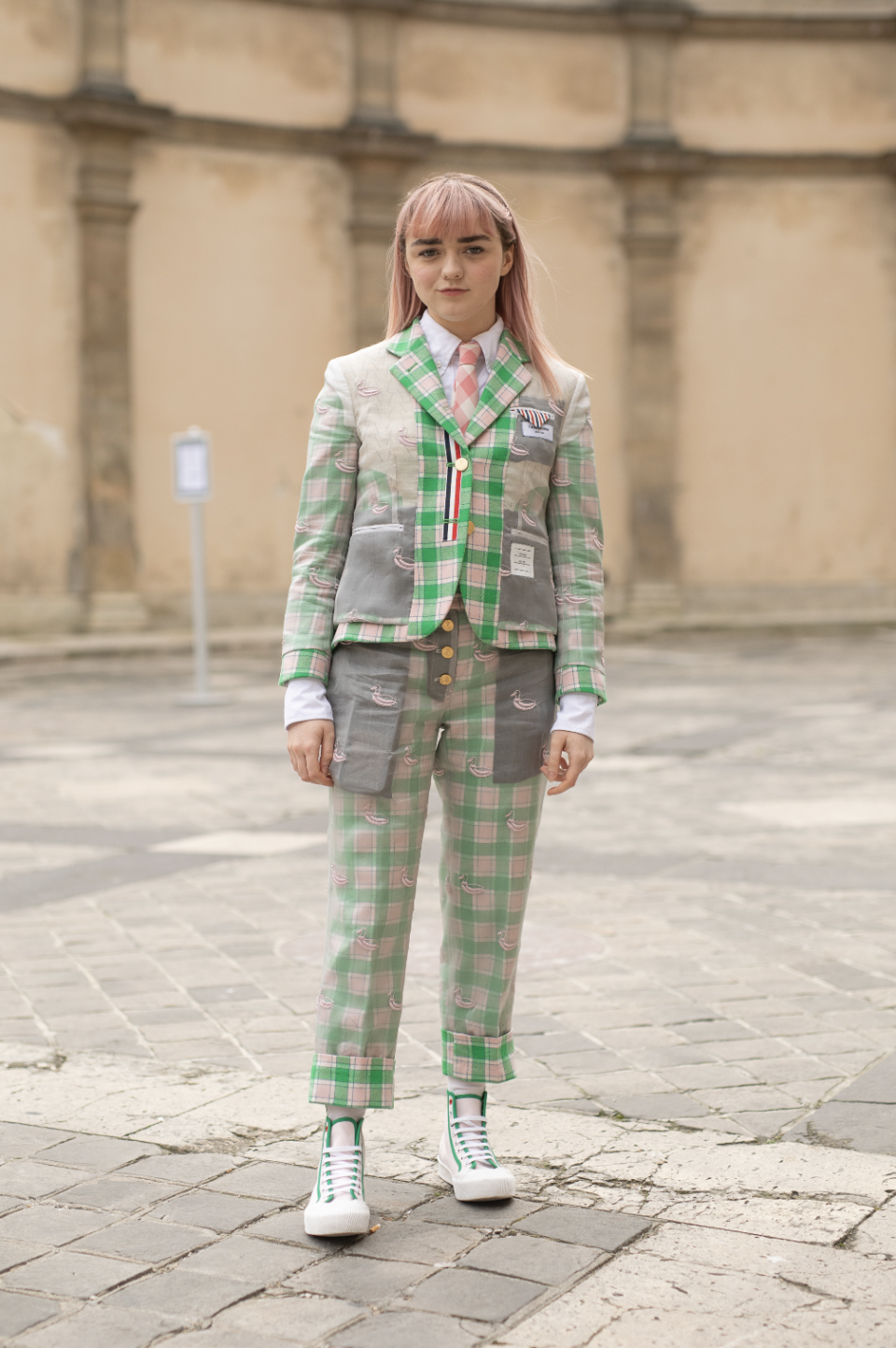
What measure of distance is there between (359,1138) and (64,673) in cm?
1355

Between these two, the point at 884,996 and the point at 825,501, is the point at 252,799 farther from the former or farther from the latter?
the point at 825,501

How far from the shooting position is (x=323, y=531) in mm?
2980

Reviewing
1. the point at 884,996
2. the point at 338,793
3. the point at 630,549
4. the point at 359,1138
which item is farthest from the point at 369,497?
the point at 630,549

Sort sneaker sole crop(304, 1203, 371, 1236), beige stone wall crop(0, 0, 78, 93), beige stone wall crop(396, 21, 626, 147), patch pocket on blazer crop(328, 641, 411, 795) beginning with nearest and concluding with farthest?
1. sneaker sole crop(304, 1203, 371, 1236)
2. patch pocket on blazer crop(328, 641, 411, 795)
3. beige stone wall crop(0, 0, 78, 93)
4. beige stone wall crop(396, 21, 626, 147)

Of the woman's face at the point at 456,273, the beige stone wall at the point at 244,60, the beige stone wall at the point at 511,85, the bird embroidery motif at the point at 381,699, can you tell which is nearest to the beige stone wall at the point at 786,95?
the beige stone wall at the point at 511,85

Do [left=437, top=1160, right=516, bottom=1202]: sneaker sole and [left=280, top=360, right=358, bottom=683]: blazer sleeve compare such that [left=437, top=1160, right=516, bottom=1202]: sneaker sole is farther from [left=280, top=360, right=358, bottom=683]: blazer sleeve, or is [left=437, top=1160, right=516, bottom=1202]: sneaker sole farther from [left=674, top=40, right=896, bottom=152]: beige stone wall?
[left=674, top=40, right=896, bottom=152]: beige stone wall

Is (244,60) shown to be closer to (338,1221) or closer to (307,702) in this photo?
(307,702)

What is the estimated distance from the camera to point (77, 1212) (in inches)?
117

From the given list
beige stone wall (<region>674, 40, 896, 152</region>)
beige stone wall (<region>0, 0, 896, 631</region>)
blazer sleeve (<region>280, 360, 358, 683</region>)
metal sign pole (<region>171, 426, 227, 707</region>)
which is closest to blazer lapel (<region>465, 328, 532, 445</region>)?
blazer sleeve (<region>280, 360, 358, 683</region>)

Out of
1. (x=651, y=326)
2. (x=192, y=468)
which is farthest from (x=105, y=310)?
(x=651, y=326)

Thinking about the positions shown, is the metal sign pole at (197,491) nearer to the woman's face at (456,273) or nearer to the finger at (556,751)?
the woman's face at (456,273)

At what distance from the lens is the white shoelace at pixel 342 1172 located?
2.88 meters

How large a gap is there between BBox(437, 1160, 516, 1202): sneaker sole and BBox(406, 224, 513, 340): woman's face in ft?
4.88

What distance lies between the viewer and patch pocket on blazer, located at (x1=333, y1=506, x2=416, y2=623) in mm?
2922
